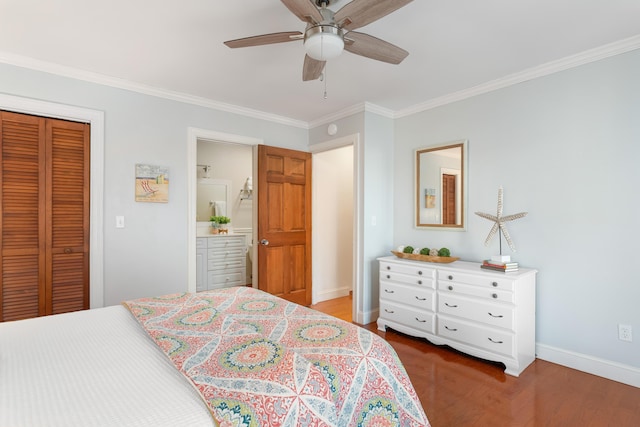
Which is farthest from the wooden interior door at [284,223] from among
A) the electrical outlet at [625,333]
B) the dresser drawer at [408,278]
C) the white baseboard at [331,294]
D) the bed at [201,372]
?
the electrical outlet at [625,333]

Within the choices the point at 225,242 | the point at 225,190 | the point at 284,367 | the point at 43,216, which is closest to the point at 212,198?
Answer: the point at 225,190

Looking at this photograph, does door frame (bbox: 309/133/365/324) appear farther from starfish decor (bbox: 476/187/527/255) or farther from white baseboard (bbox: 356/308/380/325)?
starfish decor (bbox: 476/187/527/255)

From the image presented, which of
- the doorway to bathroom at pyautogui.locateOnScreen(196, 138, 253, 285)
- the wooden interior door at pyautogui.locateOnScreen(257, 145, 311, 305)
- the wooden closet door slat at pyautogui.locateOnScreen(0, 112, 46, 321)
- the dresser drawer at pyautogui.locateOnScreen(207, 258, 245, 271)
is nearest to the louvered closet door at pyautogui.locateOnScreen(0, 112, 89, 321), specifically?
the wooden closet door slat at pyautogui.locateOnScreen(0, 112, 46, 321)

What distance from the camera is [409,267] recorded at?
3127 mm

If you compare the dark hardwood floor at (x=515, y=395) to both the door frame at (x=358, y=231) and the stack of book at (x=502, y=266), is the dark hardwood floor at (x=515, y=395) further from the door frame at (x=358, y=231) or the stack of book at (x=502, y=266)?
the door frame at (x=358, y=231)

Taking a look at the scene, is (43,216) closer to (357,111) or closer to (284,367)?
(284,367)

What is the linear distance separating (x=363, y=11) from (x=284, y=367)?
161 cm

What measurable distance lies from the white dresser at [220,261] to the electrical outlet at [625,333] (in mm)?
4223

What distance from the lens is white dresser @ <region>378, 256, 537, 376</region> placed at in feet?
8.04

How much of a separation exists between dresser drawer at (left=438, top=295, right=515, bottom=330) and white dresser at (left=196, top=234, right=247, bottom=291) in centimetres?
301

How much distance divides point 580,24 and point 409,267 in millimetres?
2213

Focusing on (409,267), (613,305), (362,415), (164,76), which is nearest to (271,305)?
(362,415)

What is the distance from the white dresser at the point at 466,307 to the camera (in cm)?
245

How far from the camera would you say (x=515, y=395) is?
2.14 metres
